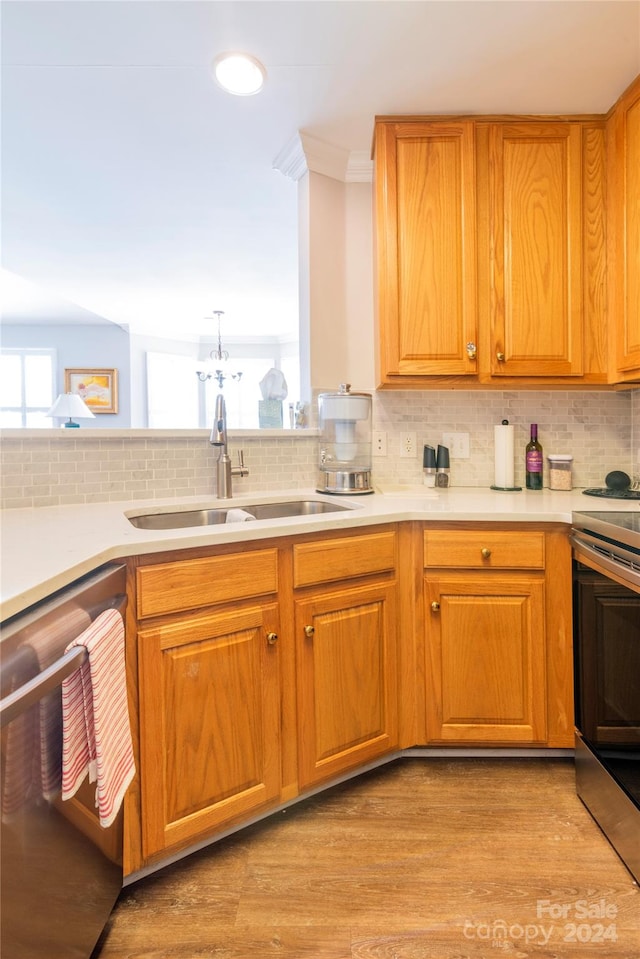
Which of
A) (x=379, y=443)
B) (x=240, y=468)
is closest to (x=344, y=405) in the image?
(x=379, y=443)

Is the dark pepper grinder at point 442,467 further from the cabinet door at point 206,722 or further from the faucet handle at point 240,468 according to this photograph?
the cabinet door at point 206,722

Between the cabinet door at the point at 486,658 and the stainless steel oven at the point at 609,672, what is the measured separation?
0.13m

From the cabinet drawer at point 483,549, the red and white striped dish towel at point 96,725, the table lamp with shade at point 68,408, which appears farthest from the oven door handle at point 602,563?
the table lamp with shade at point 68,408

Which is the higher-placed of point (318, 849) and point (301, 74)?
point (301, 74)

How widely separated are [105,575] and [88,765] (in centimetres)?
35

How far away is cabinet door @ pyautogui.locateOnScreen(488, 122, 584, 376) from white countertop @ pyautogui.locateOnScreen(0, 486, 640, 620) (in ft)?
1.95

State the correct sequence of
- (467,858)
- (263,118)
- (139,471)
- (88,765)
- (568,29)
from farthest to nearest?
(263,118) < (139,471) < (568,29) < (467,858) < (88,765)

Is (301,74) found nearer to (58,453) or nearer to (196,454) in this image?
(196,454)

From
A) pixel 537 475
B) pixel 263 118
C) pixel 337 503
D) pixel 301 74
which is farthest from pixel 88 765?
pixel 263 118

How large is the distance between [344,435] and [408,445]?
32 cm

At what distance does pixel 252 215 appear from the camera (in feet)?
9.76

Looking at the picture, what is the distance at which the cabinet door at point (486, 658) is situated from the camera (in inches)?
61.6

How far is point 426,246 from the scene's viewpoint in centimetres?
189

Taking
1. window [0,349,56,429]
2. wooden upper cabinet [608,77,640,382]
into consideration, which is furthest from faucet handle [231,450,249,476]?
window [0,349,56,429]
